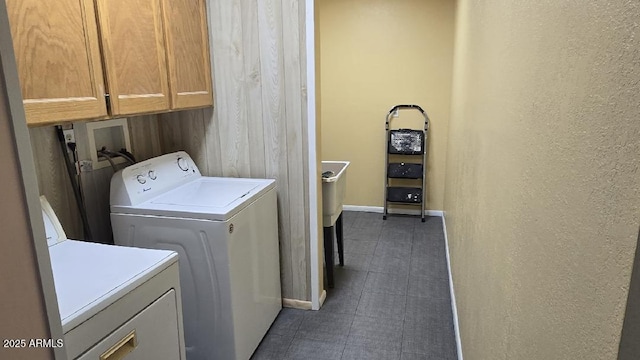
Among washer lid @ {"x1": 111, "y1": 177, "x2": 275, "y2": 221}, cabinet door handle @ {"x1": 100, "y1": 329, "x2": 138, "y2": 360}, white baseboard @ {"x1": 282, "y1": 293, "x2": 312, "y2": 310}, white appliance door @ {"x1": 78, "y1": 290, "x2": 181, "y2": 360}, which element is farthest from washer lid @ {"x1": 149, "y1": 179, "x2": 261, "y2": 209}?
white baseboard @ {"x1": 282, "y1": 293, "x2": 312, "y2": 310}

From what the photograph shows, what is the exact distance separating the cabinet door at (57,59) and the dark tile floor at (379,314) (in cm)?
159

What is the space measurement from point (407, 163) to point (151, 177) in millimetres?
2926

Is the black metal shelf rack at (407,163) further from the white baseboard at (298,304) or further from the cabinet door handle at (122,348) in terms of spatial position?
the cabinet door handle at (122,348)

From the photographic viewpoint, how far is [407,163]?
176 inches

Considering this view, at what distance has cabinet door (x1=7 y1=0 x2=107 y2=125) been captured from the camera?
134cm

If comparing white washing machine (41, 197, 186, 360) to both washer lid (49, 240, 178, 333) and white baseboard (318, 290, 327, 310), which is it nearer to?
washer lid (49, 240, 178, 333)

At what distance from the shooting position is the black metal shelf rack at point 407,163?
436 centimetres

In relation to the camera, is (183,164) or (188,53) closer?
(188,53)

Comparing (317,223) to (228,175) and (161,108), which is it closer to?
(228,175)

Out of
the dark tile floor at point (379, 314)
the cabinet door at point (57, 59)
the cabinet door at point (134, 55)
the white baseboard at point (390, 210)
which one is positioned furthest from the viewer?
the white baseboard at point (390, 210)

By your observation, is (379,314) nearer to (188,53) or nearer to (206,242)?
(206,242)

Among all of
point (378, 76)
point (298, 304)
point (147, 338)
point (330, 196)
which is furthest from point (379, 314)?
point (378, 76)

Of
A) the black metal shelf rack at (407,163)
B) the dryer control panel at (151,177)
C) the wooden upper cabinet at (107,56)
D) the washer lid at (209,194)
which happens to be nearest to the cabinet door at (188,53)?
the wooden upper cabinet at (107,56)

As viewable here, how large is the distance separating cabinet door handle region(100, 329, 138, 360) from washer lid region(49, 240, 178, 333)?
142 mm
